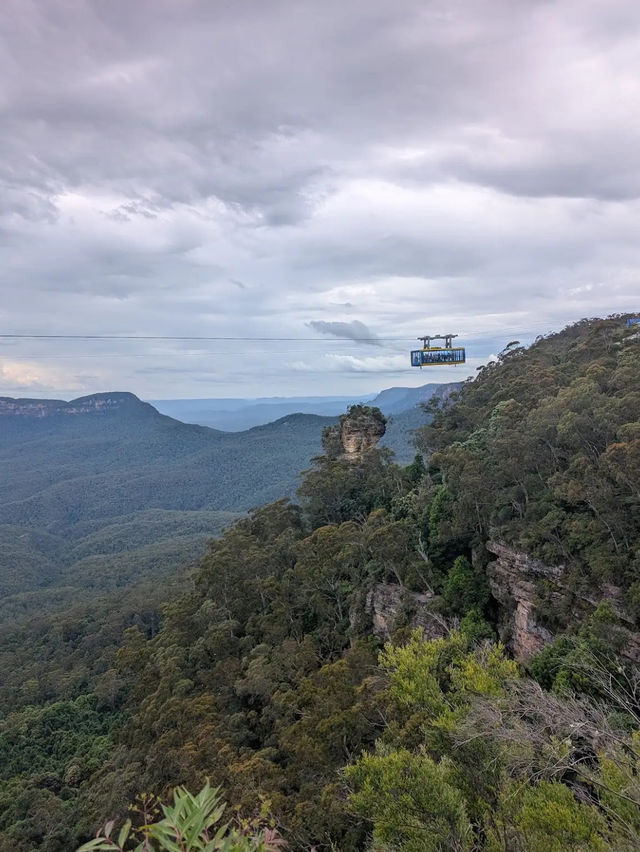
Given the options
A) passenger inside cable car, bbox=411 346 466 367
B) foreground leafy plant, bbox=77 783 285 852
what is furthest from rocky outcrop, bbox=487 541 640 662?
foreground leafy plant, bbox=77 783 285 852

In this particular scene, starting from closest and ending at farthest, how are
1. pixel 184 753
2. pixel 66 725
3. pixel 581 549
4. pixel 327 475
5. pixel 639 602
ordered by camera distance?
pixel 639 602
pixel 184 753
pixel 581 549
pixel 66 725
pixel 327 475

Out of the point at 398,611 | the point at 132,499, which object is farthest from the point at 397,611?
the point at 132,499

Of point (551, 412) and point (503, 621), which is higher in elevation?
point (551, 412)

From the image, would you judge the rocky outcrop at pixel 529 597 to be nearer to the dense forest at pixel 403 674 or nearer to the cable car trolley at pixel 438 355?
the dense forest at pixel 403 674

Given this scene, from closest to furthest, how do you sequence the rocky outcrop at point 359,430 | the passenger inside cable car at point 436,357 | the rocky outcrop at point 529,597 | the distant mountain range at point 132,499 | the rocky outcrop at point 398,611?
1. the rocky outcrop at point 529,597
2. the rocky outcrop at point 398,611
3. the passenger inside cable car at point 436,357
4. the rocky outcrop at point 359,430
5. the distant mountain range at point 132,499

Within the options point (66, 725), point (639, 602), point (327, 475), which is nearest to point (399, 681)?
point (639, 602)

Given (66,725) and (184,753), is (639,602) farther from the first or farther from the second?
(66,725)

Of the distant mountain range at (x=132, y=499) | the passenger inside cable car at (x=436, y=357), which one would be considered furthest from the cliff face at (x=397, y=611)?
the distant mountain range at (x=132, y=499)
